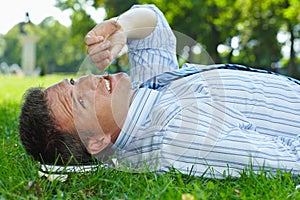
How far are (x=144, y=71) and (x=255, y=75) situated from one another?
Result: 669mm

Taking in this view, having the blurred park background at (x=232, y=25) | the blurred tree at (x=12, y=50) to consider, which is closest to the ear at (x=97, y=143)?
the blurred park background at (x=232, y=25)

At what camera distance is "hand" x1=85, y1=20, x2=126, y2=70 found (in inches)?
89.4

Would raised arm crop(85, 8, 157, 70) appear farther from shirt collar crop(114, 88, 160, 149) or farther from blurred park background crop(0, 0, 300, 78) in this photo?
blurred park background crop(0, 0, 300, 78)

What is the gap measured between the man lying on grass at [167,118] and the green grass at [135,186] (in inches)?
4.4

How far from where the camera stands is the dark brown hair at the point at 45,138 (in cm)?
225

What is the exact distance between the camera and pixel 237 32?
783 inches

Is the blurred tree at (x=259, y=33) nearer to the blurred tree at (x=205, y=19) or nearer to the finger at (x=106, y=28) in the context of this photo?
the blurred tree at (x=205, y=19)

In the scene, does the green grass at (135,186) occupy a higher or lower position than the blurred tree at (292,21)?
higher

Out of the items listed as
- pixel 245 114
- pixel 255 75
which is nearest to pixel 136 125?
pixel 245 114

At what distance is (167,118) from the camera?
7.23ft

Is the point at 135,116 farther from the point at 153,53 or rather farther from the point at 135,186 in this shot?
the point at 153,53

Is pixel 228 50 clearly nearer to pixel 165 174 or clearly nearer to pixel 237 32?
pixel 237 32

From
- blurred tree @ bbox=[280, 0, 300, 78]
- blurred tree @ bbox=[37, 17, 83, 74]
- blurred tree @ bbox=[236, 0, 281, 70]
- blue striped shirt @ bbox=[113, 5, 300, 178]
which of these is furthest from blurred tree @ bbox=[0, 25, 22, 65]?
blue striped shirt @ bbox=[113, 5, 300, 178]

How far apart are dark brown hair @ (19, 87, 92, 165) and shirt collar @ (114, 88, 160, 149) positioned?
7.4 inches
